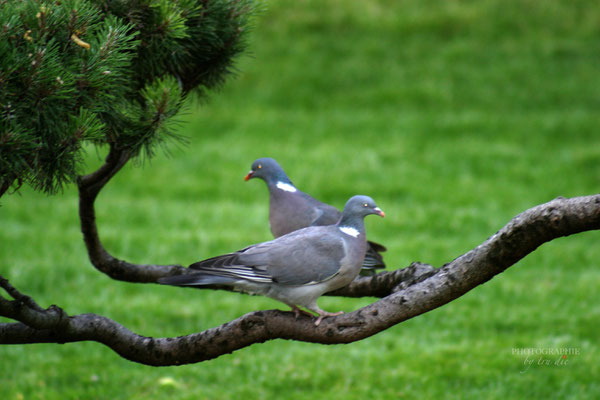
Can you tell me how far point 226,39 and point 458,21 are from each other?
32.0ft

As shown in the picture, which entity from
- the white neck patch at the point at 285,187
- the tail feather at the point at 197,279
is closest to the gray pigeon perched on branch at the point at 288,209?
the white neck patch at the point at 285,187

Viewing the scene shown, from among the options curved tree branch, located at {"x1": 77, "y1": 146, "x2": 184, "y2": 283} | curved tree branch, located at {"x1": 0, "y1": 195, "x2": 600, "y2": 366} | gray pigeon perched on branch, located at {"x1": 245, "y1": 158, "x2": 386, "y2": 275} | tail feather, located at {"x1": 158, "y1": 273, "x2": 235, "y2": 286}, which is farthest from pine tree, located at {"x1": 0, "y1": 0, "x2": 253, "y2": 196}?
gray pigeon perched on branch, located at {"x1": 245, "y1": 158, "x2": 386, "y2": 275}

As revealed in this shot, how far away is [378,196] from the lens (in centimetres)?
858

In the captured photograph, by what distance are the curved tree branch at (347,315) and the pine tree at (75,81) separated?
62 centimetres

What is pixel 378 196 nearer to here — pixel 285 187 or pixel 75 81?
pixel 285 187

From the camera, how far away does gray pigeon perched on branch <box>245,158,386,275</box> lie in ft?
11.8

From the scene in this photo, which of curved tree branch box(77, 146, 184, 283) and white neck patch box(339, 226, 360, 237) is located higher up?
curved tree branch box(77, 146, 184, 283)

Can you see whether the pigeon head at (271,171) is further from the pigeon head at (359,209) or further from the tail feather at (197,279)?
the tail feather at (197,279)

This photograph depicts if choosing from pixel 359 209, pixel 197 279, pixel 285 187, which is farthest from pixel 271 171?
pixel 197 279

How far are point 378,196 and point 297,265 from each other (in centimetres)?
582

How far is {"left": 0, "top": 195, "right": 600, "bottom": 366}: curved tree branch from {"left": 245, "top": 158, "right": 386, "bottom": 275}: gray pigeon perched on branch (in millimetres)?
543

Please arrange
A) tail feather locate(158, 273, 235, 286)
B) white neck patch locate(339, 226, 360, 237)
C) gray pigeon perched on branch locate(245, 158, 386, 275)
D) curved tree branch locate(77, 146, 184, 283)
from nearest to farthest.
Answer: tail feather locate(158, 273, 235, 286), white neck patch locate(339, 226, 360, 237), curved tree branch locate(77, 146, 184, 283), gray pigeon perched on branch locate(245, 158, 386, 275)

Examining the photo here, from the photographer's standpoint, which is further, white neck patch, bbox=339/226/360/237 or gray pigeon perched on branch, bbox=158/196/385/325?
white neck patch, bbox=339/226/360/237

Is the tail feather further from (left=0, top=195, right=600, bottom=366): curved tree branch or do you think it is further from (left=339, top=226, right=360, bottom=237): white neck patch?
(left=339, top=226, right=360, bottom=237): white neck patch
